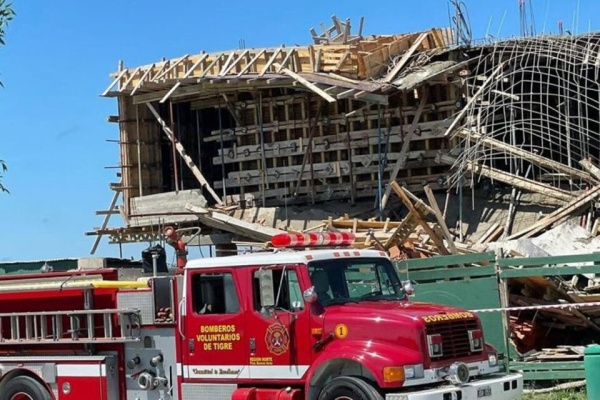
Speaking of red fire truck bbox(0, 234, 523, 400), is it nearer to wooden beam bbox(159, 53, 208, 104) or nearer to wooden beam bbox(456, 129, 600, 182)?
wooden beam bbox(456, 129, 600, 182)

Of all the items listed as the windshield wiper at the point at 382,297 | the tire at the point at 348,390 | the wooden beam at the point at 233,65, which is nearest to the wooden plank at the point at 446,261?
the windshield wiper at the point at 382,297

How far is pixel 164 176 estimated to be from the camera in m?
29.2

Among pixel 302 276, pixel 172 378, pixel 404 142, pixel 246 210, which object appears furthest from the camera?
pixel 246 210

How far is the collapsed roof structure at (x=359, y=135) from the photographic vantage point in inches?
861

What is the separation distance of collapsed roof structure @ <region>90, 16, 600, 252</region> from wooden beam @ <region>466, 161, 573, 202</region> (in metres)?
0.04

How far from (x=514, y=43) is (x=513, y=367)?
940 centimetres

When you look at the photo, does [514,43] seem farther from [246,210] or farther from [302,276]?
[302,276]

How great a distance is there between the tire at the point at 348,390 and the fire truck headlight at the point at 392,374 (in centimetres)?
22

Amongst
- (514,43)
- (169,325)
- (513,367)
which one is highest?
(514,43)

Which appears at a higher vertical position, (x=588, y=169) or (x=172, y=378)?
(x=588, y=169)

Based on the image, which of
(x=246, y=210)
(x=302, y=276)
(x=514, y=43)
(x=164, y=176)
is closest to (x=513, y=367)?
(x=302, y=276)

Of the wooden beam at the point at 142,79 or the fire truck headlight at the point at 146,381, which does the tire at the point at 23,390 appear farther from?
the wooden beam at the point at 142,79

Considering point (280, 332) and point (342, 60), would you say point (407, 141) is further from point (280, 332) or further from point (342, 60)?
point (280, 332)

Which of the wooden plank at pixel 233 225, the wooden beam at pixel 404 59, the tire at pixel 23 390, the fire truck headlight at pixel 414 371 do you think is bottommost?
the tire at pixel 23 390
